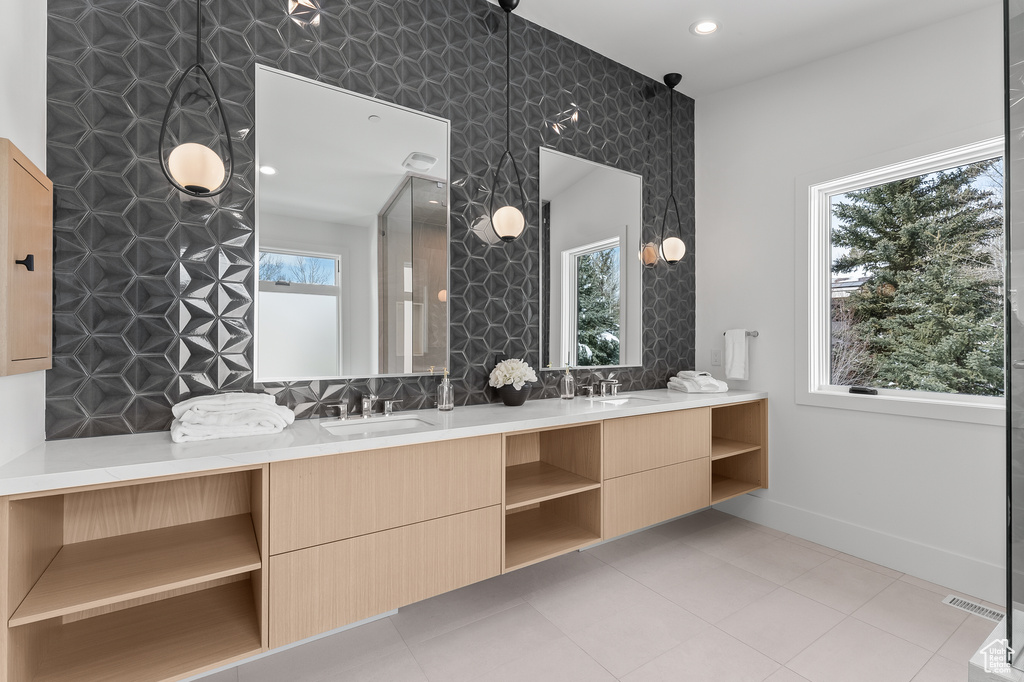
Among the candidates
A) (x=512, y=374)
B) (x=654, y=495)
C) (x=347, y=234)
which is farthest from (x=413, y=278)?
(x=654, y=495)

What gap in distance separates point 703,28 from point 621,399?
211 centimetres

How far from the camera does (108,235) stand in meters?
1.67

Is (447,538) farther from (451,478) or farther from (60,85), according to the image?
(60,85)

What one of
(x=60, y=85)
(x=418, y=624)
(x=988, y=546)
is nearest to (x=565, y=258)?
(x=418, y=624)

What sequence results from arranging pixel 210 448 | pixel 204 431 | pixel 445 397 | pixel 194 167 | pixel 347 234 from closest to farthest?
pixel 210 448 < pixel 204 431 < pixel 194 167 < pixel 347 234 < pixel 445 397

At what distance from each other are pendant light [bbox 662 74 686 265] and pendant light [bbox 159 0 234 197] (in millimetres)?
2538

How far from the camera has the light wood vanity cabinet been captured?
1.31m

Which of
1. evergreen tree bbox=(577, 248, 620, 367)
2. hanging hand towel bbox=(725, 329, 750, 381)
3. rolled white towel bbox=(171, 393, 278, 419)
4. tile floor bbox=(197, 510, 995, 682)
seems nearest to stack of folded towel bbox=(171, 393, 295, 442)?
rolled white towel bbox=(171, 393, 278, 419)

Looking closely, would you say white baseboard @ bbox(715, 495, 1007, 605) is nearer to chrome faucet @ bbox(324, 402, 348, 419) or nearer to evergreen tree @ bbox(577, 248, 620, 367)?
evergreen tree @ bbox(577, 248, 620, 367)

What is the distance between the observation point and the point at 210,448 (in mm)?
1451

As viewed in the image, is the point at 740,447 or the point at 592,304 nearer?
the point at 592,304

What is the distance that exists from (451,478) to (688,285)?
96.5 inches

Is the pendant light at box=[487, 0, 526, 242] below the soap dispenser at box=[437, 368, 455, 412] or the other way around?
the other way around

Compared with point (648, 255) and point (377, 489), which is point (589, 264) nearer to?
point (648, 255)
